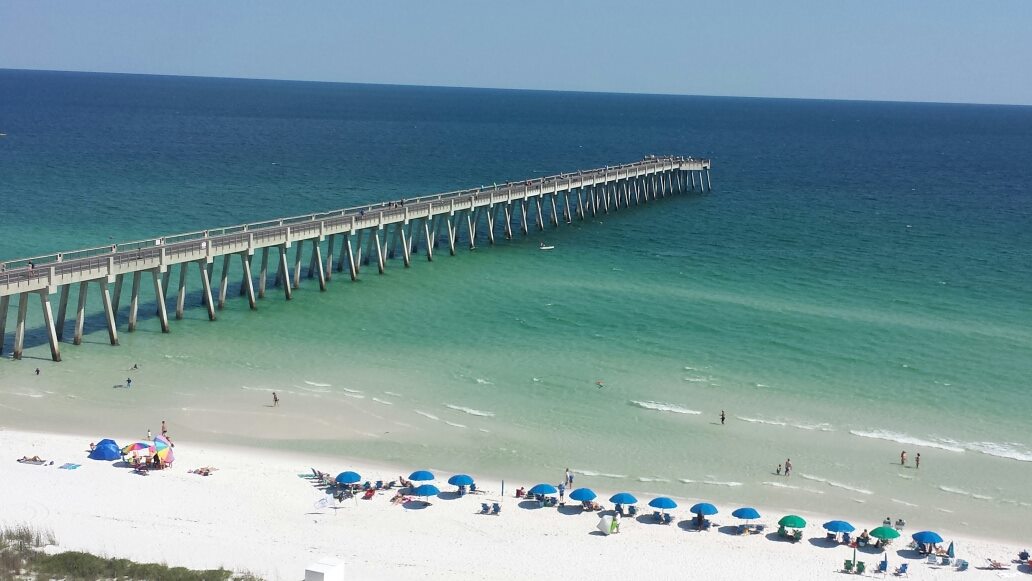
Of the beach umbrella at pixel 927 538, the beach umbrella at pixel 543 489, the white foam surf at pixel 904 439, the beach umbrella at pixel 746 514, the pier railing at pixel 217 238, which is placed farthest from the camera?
the pier railing at pixel 217 238

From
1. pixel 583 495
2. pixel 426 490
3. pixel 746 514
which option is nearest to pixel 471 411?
pixel 426 490

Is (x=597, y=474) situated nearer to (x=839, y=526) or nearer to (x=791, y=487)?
(x=791, y=487)

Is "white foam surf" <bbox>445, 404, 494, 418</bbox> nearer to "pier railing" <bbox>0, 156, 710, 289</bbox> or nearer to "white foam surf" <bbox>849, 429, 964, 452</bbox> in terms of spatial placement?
"white foam surf" <bbox>849, 429, 964, 452</bbox>

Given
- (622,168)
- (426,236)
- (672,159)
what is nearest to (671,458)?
(426,236)

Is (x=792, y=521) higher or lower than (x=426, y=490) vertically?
higher

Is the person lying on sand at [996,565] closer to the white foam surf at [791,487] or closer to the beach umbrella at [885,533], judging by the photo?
the beach umbrella at [885,533]

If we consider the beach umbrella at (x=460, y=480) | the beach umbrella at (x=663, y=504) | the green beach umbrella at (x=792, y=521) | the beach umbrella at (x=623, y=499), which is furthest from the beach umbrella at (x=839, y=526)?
the beach umbrella at (x=460, y=480)

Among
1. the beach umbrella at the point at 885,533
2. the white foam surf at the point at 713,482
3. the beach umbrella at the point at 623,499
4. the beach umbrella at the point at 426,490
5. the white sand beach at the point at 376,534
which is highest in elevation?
the beach umbrella at the point at 623,499
